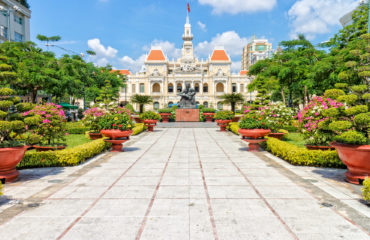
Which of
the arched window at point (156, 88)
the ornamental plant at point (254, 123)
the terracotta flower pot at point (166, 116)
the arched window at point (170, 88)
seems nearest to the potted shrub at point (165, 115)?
the terracotta flower pot at point (166, 116)

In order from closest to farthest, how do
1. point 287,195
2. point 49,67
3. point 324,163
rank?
point 287,195, point 324,163, point 49,67

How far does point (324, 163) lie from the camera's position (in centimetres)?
731

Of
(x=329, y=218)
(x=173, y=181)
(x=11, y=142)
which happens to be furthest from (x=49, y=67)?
(x=329, y=218)

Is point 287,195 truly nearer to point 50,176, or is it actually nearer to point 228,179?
point 228,179

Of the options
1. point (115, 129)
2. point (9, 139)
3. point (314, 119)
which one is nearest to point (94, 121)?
point (115, 129)

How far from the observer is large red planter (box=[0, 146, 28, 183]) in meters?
5.69

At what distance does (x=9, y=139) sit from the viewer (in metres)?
6.23

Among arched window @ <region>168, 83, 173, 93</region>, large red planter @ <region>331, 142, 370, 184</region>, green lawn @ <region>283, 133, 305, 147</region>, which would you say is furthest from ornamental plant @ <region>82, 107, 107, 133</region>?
arched window @ <region>168, 83, 173, 93</region>

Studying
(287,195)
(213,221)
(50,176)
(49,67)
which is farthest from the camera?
(49,67)

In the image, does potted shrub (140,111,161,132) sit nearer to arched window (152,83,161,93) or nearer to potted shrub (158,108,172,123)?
potted shrub (158,108,172,123)

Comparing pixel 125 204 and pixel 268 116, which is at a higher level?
pixel 268 116

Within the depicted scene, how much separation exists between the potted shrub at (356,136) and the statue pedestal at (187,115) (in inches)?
828

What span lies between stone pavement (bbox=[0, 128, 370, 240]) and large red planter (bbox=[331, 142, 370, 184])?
321mm

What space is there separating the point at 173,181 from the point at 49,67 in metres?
20.8
